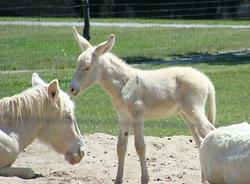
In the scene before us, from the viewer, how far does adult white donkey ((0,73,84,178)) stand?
7312mm

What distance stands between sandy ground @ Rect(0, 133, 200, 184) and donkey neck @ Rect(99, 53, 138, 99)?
3.05ft

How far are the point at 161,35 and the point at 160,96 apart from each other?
16.9m

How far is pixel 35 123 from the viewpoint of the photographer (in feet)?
24.5

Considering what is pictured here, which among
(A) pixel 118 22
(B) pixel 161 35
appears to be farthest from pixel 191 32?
(A) pixel 118 22

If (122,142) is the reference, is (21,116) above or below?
above

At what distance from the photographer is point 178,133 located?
11922 mm

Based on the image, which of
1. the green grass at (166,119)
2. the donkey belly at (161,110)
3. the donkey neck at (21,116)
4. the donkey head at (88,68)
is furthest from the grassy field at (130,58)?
the donkey neck at (21,116)

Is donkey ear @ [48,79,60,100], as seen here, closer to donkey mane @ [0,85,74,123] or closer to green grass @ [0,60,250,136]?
donkey mane @ [0,85,74,123]

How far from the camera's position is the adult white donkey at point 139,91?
8773 millimetres

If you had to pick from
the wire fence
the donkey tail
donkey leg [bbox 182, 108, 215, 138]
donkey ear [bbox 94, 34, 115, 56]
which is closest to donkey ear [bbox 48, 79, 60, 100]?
donkey ear [bbox 94, 34, 115, 56]

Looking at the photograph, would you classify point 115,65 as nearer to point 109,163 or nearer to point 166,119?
point 109,163

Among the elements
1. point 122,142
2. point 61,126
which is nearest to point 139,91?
point 122,142

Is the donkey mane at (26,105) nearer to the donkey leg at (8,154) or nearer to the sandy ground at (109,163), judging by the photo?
the donkey leg at (8,154)

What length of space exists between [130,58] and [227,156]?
14.5m
